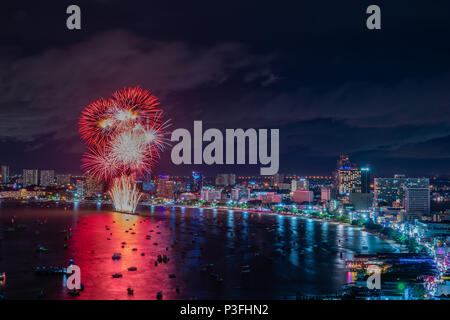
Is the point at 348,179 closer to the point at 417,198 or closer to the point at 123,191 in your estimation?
the point at 417,198

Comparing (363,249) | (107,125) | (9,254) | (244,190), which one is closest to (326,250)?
(363,249)

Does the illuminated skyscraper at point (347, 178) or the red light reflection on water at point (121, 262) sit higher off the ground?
the illuminated skyscraper at point (347, 178)

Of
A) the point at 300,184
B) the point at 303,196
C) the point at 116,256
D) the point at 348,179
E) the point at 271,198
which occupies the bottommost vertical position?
the point at 271,198

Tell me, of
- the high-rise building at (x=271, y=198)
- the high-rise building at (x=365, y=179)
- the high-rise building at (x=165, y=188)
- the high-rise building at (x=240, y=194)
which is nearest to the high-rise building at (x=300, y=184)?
the high-rise building at (x=365, y=179)

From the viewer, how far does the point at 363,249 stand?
51.5 feet

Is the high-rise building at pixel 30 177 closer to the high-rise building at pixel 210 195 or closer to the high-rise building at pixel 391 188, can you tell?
the high-rise building at pixel 210 195

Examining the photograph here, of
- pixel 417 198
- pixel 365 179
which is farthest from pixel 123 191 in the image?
pixel 365 179

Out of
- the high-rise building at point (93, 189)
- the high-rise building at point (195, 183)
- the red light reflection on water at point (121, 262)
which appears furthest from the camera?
the high-rise building at point (195, 183)

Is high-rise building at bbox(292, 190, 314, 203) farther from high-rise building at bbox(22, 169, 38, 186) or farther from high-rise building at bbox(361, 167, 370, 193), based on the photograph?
high-rise building at bbox(22, 169, 38, 186)

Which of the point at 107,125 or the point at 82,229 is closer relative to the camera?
the point at 107,125
